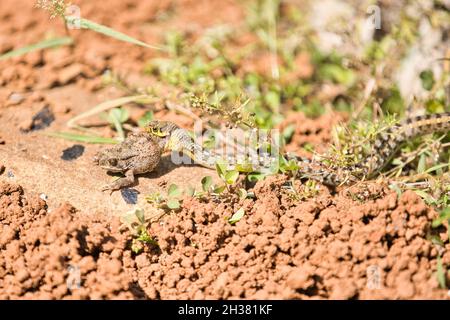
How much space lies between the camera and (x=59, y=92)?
6008mm

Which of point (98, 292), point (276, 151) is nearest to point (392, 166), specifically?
point (276, 151)

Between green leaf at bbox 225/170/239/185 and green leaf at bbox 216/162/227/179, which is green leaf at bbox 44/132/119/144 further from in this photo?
green leaf at bbox 225/170/239/185

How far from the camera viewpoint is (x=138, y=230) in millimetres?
4352

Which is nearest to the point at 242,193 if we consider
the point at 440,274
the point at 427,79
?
Result: the point at 440,274

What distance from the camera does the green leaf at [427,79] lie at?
5832mm

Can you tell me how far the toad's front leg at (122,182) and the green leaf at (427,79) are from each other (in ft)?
10.7

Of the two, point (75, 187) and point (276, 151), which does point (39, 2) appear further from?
point (276, 151)

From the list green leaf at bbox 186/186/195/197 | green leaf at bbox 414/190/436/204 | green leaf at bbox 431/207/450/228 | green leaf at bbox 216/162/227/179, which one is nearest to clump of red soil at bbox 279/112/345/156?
green leaf at bbox 216/162/227/179

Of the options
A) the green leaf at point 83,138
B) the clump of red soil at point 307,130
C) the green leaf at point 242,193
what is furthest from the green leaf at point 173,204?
the clump of red soil at point 307,130

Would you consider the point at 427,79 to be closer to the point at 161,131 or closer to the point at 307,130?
the point at 307,130

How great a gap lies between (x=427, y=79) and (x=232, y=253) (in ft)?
10.0

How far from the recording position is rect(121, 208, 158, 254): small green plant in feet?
14.1
